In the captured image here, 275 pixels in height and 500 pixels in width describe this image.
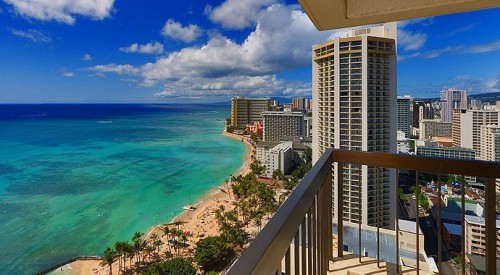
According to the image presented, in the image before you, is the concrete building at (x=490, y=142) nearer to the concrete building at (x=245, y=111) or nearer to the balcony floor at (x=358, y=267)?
the balcony floor at (x=358, y=267)

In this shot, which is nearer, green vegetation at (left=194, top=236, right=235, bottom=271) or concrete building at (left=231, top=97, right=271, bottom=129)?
green vegetation at (left=194, top=236, right=235, bottom=271)

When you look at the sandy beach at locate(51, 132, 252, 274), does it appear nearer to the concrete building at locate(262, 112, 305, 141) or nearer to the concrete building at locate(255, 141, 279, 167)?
the concrete building at locate(255, 141, 279, 167)

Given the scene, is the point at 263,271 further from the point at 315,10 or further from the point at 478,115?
the point at 478,115

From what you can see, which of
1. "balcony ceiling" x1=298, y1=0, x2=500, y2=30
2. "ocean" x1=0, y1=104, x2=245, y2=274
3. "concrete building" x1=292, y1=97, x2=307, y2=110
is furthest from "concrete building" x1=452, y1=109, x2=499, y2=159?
"concrete building" x1=292, y1=97, x2=307, y2=110

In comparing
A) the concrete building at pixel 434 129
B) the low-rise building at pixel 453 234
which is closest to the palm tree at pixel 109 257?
the low-rise building at pixel 453 234

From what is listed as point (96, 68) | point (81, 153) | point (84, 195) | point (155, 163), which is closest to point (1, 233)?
point (84, 195)

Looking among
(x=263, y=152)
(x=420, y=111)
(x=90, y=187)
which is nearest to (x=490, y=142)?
(x=420, y=111)
